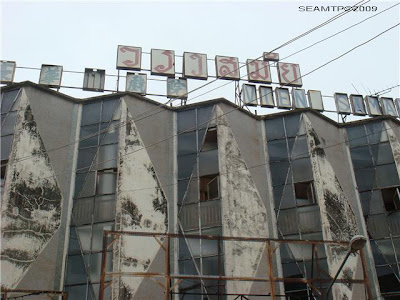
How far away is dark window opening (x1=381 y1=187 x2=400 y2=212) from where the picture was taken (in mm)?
19797

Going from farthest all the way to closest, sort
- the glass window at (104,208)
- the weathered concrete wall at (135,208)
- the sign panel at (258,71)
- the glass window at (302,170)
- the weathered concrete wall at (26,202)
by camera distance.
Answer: the sign panel at (258,71) → the glass window at (302,170) → the glass window at (104,208) → the weathered concrete wall at (135,208) → the weathered concrete wall at (26,202)

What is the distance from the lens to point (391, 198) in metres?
20.1

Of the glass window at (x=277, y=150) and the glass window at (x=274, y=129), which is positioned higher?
the glass window at (x=274, y=129)

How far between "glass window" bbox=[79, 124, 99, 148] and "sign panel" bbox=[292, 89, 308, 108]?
881cm

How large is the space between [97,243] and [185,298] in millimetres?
3634

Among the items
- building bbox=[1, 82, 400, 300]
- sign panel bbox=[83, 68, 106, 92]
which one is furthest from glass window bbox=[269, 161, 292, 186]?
sign panel bbox=[83, 68, 106, 92]

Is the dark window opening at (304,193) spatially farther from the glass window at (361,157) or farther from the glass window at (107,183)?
the glass window at (107,183)

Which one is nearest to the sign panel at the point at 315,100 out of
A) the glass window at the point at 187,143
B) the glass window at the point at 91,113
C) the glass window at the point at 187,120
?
the glass window at the point at 187,120

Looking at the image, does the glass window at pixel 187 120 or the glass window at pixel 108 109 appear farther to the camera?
the glass window at pixel 187 120

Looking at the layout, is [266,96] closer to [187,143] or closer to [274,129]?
[274,129]

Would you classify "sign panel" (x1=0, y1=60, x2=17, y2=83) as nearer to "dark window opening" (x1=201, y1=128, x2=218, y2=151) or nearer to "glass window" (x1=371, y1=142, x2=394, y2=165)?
"dark window opening" (x1=201, y1=128, x2=218, y2=151)

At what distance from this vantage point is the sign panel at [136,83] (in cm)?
2094

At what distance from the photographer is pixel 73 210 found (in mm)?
18172

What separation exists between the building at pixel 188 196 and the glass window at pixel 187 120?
0.15ft
